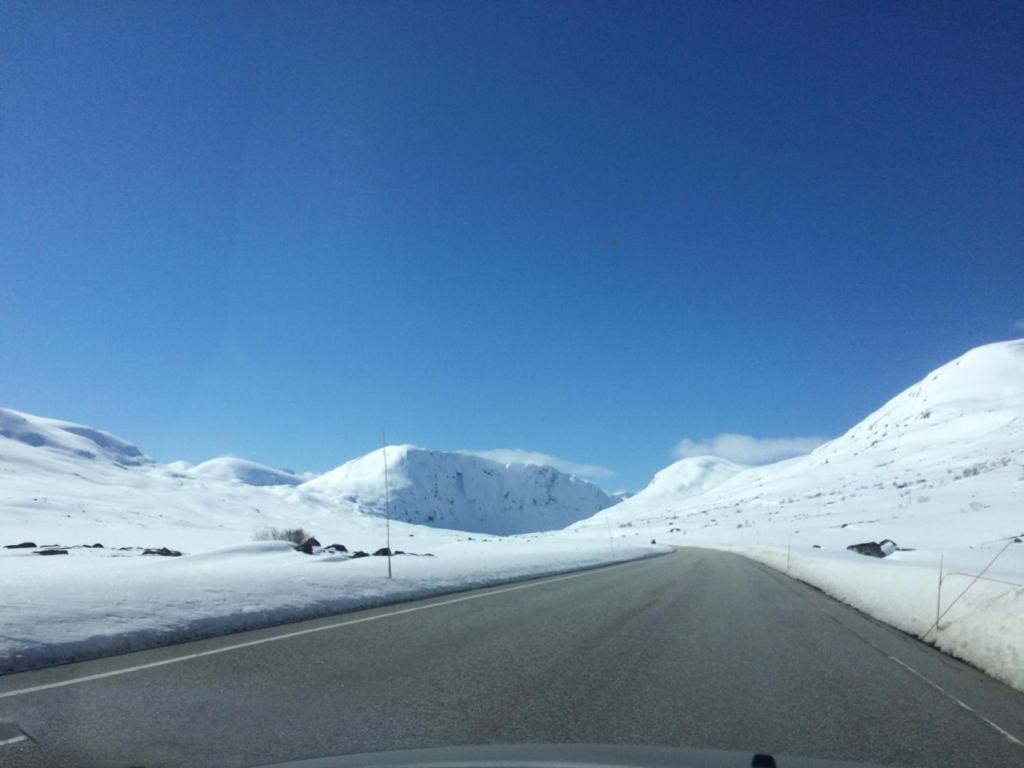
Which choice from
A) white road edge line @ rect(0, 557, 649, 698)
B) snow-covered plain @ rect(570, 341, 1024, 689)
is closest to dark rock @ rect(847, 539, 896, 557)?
snow-covered plain @ rect(570, 341, 1024, 689)

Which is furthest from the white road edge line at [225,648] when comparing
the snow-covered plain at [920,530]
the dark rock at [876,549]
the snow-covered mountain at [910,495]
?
the snow-covered mountain at [910,495]

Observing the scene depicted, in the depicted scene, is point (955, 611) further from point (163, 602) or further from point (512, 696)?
point (163, 602)

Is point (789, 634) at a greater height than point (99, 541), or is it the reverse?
point (99, 541)

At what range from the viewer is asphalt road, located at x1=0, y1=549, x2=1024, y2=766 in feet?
17.5

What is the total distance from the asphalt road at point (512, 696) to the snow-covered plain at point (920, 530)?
2.49ft

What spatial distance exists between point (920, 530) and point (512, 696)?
6662 cm

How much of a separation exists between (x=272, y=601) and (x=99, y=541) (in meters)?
50.3

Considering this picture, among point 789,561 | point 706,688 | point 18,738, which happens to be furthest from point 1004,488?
point 18,738

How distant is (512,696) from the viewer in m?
6.76

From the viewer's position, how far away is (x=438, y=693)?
6875mm

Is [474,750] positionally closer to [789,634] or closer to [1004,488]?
[789,634]

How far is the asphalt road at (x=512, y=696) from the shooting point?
17.5 feet

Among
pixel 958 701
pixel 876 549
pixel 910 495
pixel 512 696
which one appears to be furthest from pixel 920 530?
pixel 512 696

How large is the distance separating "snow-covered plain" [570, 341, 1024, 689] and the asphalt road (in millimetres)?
759
